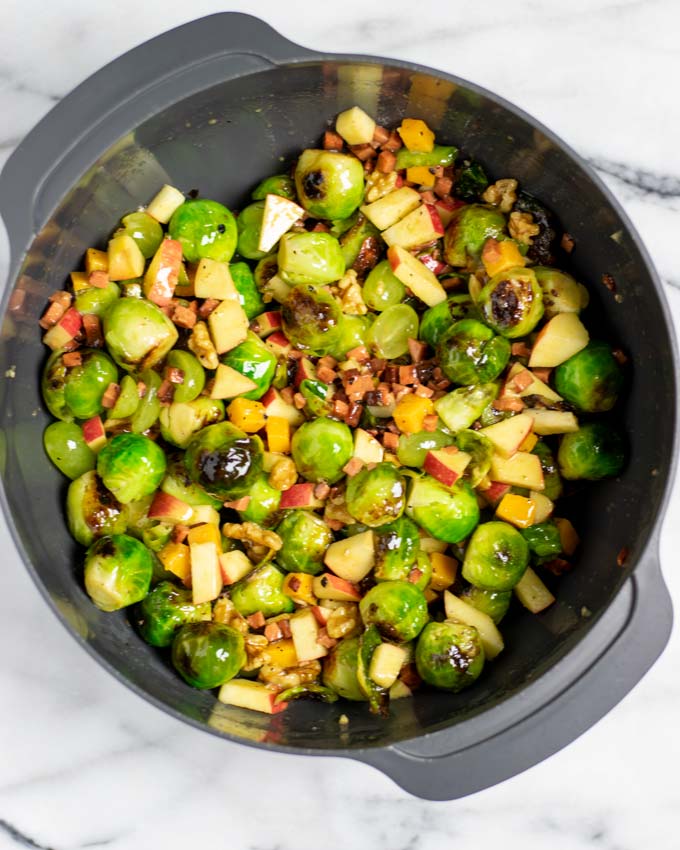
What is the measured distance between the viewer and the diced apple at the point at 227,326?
2699 mm

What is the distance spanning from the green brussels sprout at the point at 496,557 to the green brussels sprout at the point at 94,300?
127 cm

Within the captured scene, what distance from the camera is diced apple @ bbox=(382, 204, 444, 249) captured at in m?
2.78

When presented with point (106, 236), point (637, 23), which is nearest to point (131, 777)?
point (106, 236)

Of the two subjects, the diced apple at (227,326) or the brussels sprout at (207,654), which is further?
the diced apple at (227,326)

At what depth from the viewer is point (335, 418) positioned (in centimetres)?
275

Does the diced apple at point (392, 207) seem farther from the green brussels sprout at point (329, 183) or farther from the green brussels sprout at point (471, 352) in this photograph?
the green brussels sprout at point (471, 352)

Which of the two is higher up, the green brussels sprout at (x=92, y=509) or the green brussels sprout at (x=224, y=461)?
the green brussels sprout at (x=224, y=461)

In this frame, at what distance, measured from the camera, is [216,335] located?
106 inches

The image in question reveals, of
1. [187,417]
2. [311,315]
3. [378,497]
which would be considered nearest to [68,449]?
[187,417]

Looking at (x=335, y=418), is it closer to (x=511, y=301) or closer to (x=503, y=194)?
(x=511, y=301)

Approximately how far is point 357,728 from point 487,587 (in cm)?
55

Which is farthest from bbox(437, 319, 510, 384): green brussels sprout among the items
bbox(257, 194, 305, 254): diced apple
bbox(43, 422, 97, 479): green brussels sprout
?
bbox(43, 422, 97, 479): green brussels sprout

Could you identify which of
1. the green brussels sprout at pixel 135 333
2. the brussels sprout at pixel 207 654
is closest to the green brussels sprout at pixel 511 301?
the green brussels sprout at pixel 135 333

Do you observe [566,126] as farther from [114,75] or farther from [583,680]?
[583,680]
